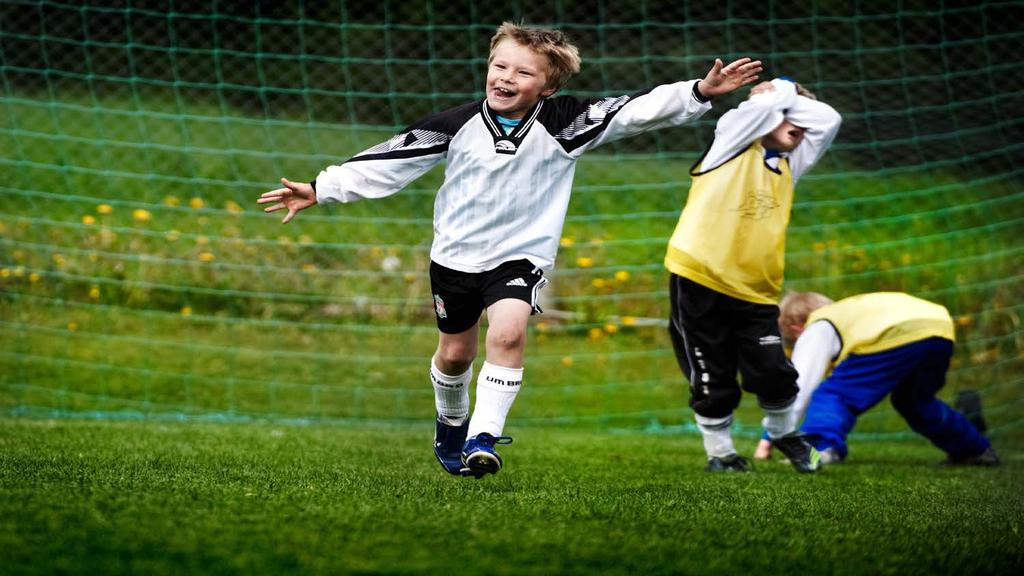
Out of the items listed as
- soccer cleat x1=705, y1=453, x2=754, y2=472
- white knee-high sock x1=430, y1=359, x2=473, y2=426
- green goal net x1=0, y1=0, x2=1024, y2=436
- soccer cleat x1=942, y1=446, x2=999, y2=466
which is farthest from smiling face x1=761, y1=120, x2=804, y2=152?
green goal net x1=0, y1=0, x2=1024, y2=436

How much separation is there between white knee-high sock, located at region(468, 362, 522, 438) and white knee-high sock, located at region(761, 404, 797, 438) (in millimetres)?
1480

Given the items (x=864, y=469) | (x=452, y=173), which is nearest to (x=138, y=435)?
(x=452, y=173)

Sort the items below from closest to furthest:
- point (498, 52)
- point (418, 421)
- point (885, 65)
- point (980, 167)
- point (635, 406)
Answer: point (498, 52), point (418, 421), point (635, 406), point (980, 167), point (885, 65)

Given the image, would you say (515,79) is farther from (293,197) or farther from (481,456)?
(481,456)

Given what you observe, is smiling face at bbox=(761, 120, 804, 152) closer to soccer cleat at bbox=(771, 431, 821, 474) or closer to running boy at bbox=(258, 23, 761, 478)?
running boy at bbox=(258, 23, 761, 478)

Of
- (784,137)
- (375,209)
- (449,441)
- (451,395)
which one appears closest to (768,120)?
(784,137)

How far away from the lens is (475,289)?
11.8 feet

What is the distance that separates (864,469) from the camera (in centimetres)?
477

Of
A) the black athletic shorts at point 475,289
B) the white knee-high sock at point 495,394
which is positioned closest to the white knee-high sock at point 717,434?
the black athletic shorts at point 475,289

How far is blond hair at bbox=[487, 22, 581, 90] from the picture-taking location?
361 centimetres

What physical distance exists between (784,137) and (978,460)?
6.62 ft

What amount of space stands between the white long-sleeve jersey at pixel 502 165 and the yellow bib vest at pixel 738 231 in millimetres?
825

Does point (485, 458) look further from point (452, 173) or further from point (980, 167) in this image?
point (980, 167)

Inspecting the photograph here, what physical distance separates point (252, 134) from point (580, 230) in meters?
3.30
